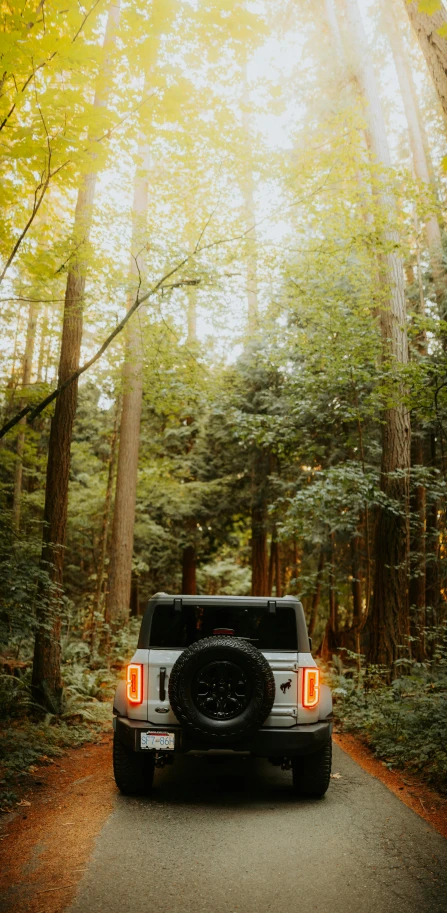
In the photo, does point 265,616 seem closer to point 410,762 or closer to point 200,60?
point 410,762

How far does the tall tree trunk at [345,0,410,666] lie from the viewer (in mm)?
10844

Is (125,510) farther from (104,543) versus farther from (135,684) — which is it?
(135,684)

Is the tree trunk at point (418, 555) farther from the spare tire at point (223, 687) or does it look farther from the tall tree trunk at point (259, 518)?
the spare tire at point (223, 687)

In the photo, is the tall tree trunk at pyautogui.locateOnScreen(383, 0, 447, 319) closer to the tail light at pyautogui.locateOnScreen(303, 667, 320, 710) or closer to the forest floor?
the tail light at pyautogui.locateOnScreen(303, 667, 320, 710)

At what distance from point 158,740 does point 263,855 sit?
1.34m

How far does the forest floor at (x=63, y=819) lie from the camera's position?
3.51 m

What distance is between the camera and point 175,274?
945 cm

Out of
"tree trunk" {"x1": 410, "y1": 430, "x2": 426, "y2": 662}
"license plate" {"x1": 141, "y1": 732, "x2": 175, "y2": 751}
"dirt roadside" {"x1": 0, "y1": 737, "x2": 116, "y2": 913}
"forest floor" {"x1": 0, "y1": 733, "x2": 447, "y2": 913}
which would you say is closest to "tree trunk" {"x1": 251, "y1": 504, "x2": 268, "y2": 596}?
"tree trunk" {"x1": 410, "y1": 430, "x2": 426, "y2": 662}

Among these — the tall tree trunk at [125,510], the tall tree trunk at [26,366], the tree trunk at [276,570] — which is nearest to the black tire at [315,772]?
the tall tree trunk at [125,510]

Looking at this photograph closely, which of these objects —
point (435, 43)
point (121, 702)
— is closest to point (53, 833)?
point (121, 702)

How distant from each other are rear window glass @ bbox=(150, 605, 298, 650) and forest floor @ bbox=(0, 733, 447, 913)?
143 centimetres

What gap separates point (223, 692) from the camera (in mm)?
5016

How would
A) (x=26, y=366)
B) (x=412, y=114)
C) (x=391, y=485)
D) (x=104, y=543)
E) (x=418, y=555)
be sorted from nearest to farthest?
(x=391, y=485) → (x=418, y=555) → (x=104, y=543) → (x=412, y=114) → (x=26, y=366)

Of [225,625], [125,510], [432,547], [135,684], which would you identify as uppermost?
[125,510]
